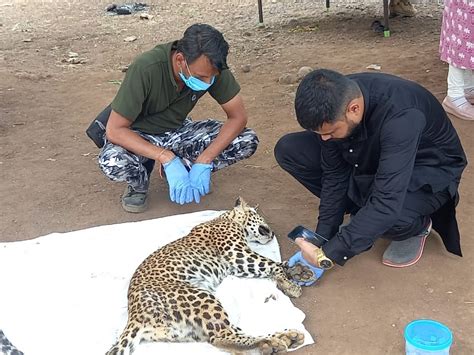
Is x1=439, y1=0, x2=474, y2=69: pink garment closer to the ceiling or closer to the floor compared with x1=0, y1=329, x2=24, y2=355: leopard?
closer to the ceiling

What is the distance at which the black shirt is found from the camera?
2967 millimetres

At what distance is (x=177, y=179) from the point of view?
3.94 m

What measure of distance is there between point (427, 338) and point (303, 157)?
1276 mm

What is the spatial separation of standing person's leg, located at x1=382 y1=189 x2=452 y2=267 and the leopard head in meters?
0.70

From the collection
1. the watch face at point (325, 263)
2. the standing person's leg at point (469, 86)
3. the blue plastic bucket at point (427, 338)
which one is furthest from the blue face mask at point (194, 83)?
the standing person's leg at point (469, 86)

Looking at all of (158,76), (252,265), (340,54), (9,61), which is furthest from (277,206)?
(9,61)

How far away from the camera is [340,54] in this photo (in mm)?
7680

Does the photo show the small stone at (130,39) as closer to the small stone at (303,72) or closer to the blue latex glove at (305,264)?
the small stone at (303,72)

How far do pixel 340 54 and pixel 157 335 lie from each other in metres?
5.42

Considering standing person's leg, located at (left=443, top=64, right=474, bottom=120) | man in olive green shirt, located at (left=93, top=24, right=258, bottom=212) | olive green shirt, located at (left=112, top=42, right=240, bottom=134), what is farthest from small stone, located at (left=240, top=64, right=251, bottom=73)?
olive green shirt, located at (left=112, top=42, right=240, bottom=134)

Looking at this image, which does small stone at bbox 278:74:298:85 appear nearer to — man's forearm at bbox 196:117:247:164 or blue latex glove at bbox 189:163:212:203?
man's forearm at bbox 196:117:247:164

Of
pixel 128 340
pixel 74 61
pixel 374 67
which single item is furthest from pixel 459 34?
pixel 74 61

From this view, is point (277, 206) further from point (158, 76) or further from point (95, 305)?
point (95, 305)

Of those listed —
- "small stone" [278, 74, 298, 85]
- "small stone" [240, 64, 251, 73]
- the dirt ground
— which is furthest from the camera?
"small stone" [240, 64, 251, 73]
